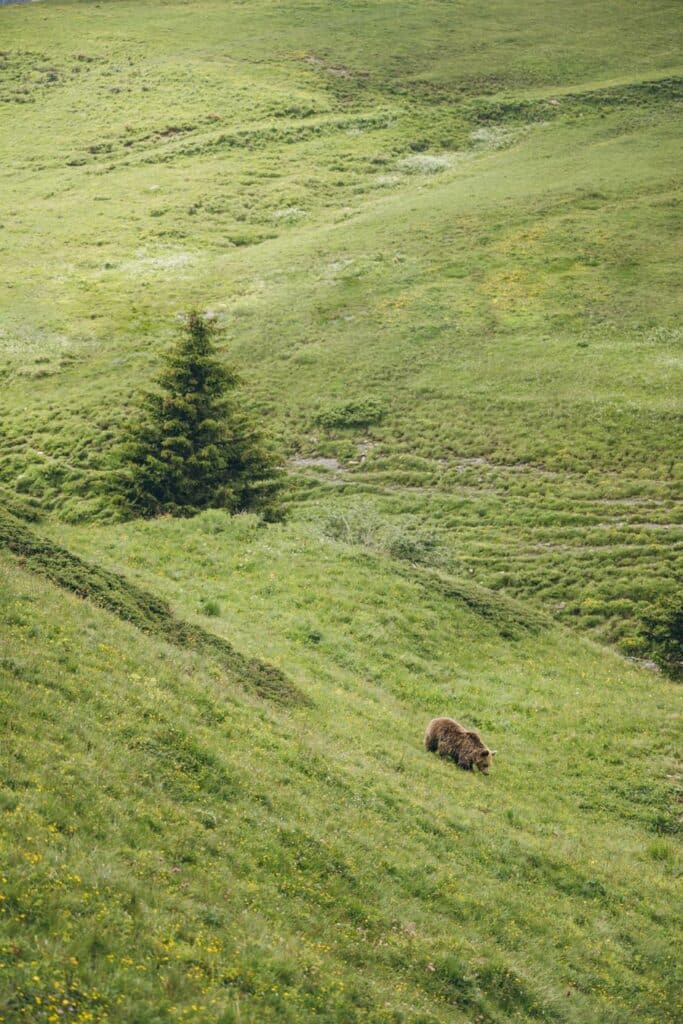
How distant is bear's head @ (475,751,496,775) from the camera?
22.7 meters

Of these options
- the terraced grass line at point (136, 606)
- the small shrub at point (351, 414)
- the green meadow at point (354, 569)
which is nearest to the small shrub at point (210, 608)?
the green meadow at point (354, 569)

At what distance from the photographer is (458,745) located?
22.9 meters

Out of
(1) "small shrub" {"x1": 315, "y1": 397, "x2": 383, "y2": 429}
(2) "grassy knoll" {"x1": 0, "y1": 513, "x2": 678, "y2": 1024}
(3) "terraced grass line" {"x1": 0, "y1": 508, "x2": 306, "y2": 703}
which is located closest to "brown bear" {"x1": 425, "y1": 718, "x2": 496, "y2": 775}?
(2) "grassy knoll" {"x1": 0, "y1": 513, "x2": 678, "y2": 1024}

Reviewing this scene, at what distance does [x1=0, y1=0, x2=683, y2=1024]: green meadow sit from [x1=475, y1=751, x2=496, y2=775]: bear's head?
2.06ft

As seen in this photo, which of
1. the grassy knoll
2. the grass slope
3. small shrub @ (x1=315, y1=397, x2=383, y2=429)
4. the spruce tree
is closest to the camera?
the grassy knoll

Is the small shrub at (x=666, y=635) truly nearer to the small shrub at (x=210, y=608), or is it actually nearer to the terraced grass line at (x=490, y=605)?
the terraced grass line at (x=490, y=605)

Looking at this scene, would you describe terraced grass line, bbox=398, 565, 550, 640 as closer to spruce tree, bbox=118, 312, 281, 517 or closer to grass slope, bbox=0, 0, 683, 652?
grass slope, bbox=0, 0, 683, 652

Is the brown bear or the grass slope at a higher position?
the grass slope

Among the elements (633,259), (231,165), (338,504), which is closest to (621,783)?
(338,504)

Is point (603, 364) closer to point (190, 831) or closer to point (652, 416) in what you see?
point (652, 416)

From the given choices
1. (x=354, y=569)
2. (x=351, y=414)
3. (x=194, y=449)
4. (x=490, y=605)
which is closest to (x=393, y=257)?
(x=351, y=414)

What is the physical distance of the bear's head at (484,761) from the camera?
74.6 ft

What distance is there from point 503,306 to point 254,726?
182 feet

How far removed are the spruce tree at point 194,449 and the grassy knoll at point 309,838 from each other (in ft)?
39.9
